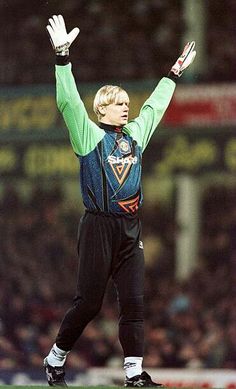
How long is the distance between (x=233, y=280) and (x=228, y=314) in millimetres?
857

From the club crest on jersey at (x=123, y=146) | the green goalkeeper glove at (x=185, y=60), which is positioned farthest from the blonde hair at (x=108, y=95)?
the green goalkeeper glove at (x=185, y=60)

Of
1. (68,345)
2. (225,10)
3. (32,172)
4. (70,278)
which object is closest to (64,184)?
(32,172)

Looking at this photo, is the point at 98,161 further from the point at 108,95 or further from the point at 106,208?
the point at 108,95

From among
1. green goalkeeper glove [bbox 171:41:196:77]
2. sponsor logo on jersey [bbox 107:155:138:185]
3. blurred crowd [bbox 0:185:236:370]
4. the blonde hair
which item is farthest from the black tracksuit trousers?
blurred crowd [bbox 0:185:236:370]

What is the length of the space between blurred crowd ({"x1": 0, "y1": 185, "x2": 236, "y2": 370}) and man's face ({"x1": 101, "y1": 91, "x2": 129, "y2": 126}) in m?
7.38

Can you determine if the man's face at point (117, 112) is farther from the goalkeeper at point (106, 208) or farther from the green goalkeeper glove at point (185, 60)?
the green goalkeeper glove at point (185, 60)

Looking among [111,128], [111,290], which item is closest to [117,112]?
[111,128]

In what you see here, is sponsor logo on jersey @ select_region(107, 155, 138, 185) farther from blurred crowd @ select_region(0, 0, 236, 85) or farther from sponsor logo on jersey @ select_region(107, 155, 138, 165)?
blurred crowd @ select_region(0, 0, 236, 85)

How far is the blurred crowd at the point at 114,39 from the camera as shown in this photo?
60.0ft

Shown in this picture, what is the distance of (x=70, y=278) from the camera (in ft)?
59.1

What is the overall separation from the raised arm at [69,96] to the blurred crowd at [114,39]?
34.8ft

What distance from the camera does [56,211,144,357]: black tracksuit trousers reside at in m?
7.33

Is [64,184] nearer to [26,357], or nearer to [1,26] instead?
[1,26]

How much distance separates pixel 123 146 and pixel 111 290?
994 centimetres
